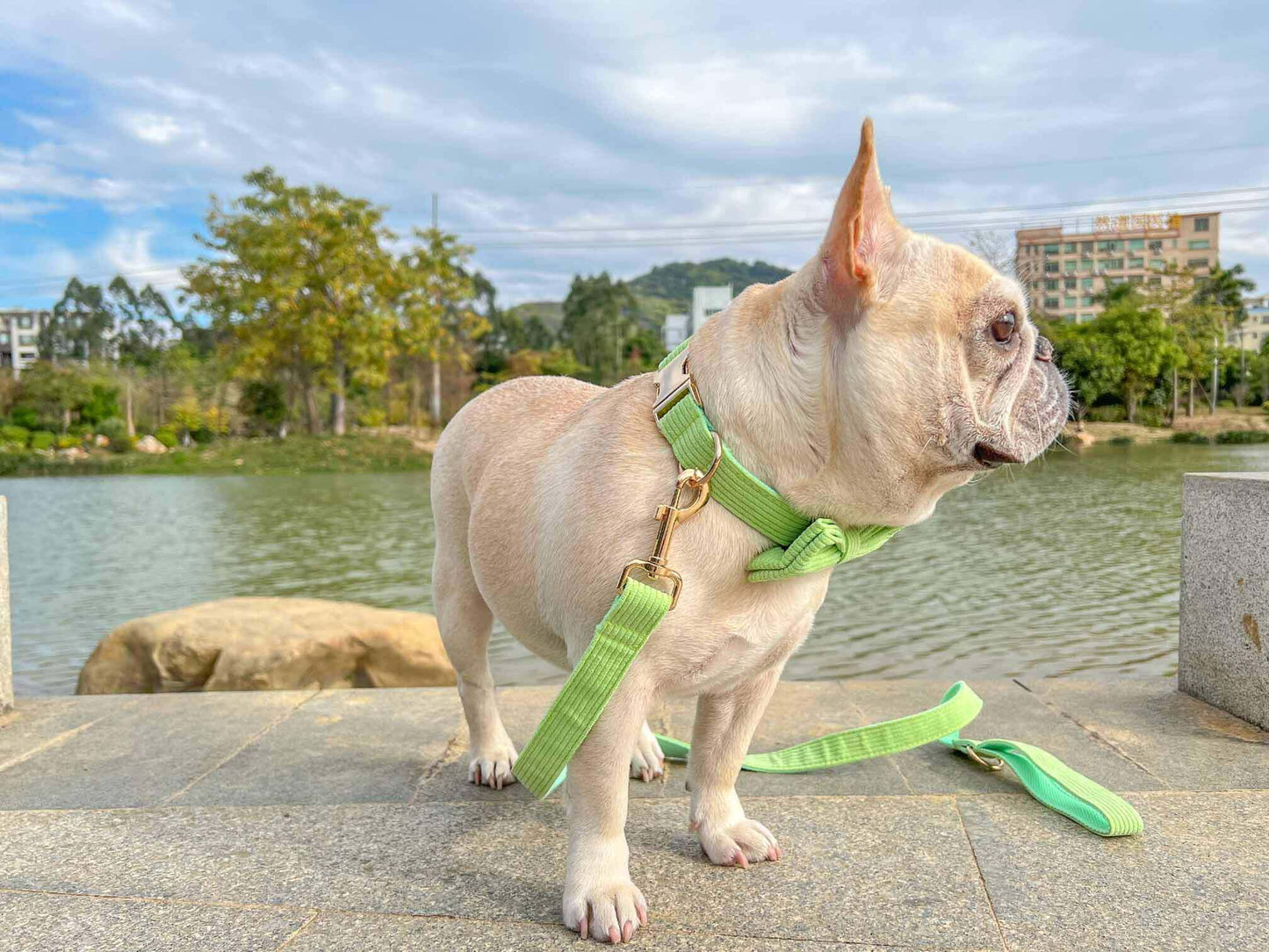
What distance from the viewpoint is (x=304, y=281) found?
46.5m

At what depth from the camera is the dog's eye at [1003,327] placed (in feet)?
7.15

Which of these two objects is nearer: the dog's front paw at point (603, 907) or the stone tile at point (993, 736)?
the dog's front paw at point (603, 907)

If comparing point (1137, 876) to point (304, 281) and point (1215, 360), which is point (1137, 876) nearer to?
point (304, 281)

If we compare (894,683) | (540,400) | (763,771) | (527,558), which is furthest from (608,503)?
(894,683)

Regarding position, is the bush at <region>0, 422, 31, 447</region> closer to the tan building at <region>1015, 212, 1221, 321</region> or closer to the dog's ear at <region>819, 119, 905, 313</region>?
the dog's ear at <region>819, 119, 905, 313</region>

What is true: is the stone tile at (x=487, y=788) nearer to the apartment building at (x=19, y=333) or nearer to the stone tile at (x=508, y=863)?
the stone tile at (x=508, y=863)

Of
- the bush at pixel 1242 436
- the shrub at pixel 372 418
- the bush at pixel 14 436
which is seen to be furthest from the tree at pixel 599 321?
the bush at pixel 1242 436

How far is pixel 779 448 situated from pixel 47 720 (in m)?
4.19

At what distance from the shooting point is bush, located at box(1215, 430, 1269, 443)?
4478cm

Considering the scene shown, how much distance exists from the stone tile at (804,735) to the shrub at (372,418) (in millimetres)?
53701

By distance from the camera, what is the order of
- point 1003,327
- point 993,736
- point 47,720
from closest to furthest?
point 1003,327 → point 993,736 → point 47,720

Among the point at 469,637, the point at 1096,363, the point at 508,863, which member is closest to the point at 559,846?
the point at 508,863

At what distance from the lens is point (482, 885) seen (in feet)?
8.66

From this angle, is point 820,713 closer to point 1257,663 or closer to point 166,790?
point 1257,663
